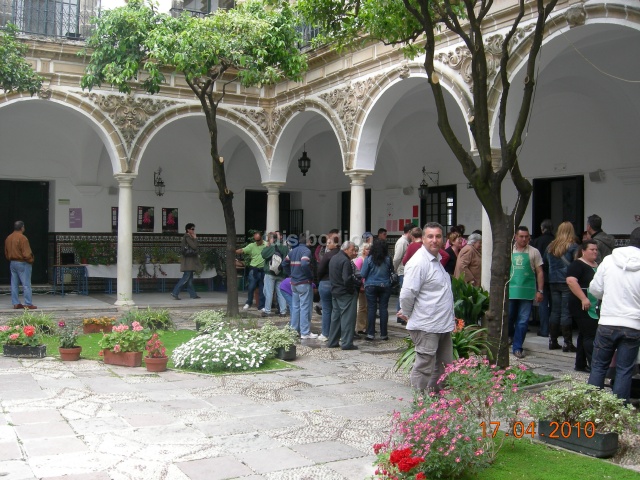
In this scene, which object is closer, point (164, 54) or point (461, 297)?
point (461, 297)

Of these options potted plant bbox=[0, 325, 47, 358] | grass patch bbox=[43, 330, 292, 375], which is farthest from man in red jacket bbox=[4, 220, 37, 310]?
potted plant bbox=[0, 325, 47, 358]

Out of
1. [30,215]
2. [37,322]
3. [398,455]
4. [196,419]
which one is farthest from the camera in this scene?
[30,215]

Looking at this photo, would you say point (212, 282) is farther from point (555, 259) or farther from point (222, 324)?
point (555, 259)

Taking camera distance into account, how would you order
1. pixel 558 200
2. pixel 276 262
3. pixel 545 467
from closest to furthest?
pixel 545 467
pixel 276 262
pixel 558 200

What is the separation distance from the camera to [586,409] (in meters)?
5.02

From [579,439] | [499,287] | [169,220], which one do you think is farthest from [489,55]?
[169,220]

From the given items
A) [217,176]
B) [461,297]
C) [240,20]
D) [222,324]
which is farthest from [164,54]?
[461,297]

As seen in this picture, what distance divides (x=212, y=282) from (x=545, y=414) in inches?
582

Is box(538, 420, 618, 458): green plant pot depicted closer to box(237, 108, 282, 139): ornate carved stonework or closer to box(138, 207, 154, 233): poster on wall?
box(237, 108, 282, 139): ornate carved stonework

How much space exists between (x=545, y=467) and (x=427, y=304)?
1.55 m

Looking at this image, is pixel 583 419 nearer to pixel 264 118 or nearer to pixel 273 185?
pixel 273 185

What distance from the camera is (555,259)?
9.42m

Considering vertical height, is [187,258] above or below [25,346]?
above

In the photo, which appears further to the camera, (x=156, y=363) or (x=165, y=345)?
(x=165, y=345)
